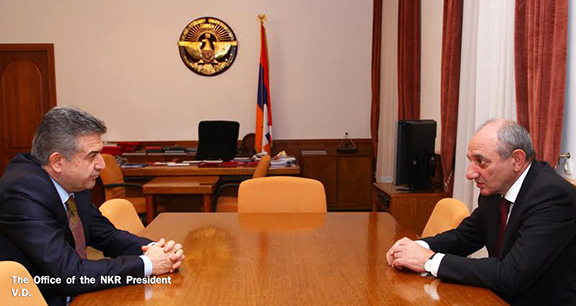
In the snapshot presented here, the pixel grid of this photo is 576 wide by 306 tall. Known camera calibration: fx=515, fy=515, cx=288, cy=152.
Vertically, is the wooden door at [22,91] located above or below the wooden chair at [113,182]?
above

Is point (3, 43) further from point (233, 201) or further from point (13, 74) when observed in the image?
point (233, 201)

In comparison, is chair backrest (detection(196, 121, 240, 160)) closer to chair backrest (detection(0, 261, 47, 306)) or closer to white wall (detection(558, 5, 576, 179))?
white wall (detection(558, 5, 576, 179))

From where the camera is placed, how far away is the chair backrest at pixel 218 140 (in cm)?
606

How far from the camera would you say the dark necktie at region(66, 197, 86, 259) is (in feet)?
6.48

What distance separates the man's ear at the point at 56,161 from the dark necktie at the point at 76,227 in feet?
0.69

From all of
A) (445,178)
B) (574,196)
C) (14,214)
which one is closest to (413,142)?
(445,178)

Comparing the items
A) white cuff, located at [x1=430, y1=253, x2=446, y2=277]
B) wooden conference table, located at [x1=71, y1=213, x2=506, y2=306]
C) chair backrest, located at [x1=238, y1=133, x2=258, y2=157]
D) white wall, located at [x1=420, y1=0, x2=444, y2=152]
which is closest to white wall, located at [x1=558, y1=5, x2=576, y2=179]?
wooden conference table, located at [x1=71, y1=213, x2=506, y2=306]

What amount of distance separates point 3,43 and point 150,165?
3423mm

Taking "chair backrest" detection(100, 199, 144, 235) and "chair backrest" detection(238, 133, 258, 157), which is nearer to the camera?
"chair backrest" detection(100, 199, 144, 235)

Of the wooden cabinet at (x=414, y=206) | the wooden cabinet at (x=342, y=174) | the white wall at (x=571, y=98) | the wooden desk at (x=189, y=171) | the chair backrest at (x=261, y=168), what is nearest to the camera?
the white wall at (x=571, y=98)

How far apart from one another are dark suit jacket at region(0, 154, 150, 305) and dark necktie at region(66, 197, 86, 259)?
132mm

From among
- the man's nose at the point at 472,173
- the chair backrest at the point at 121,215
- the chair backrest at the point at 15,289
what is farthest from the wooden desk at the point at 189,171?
the chair backrest at the point at 15,289

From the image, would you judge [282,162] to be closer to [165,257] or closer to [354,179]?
[354,179]

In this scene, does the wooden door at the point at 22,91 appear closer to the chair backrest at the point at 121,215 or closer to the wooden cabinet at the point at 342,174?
the wooden cabinet at the point at 342,174
